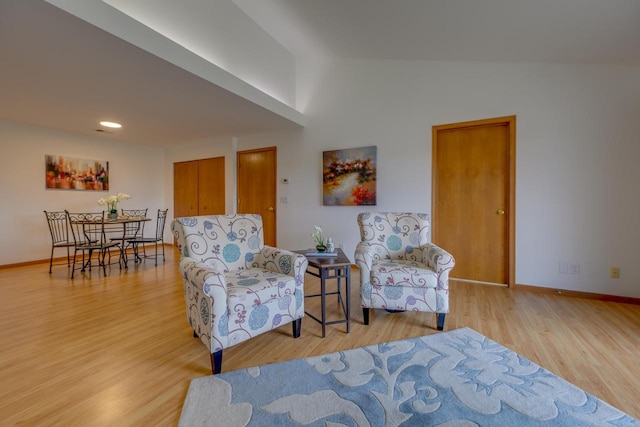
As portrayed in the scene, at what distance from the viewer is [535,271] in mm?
3092

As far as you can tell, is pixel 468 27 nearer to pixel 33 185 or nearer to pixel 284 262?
pixel 284 262

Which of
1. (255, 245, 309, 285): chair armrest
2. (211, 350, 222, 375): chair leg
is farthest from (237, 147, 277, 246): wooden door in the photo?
(211, 350, 222, 375): chair leg

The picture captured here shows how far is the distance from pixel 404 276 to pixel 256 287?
1.10 metres

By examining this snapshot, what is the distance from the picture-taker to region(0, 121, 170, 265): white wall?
162 inches

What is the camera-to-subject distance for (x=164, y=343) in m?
1.96

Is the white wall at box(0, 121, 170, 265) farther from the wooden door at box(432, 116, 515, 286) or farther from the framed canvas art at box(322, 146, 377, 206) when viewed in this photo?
the wooden door at box(432, 116, 515, 286)

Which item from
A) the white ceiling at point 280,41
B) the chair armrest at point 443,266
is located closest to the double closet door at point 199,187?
the white ceiling at point 280,41

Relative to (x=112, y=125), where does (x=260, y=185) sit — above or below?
below

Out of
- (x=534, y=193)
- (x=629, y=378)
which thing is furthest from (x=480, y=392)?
(x=534, y=193)

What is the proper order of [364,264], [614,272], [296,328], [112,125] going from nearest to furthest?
[296,328] < [364,264] < [614,272] < [112,125]

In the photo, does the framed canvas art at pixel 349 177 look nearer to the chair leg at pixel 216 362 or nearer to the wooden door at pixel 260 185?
the wooden door at pixel 260 185

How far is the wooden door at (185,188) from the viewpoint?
5703 mm

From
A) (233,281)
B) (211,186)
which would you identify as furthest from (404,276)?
(211,186)

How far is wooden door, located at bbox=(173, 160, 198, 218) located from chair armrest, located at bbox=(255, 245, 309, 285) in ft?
13.2
